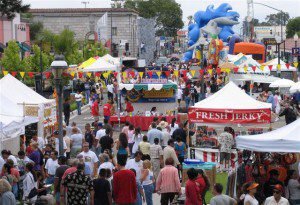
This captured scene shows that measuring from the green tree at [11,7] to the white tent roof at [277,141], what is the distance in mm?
6046

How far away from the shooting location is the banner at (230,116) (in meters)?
23.0

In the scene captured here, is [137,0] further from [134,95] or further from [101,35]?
[134,95]

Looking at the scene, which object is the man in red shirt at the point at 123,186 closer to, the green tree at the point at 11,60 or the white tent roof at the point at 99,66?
the white tent roof at the point at 99,66

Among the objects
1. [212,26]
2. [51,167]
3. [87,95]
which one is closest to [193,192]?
[51,167]

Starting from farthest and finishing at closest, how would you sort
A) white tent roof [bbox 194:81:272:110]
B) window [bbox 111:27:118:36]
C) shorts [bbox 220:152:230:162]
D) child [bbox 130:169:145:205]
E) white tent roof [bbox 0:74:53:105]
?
window [bbox 111:27:118:36] < white tent roof [bbox 0:74:53:105] < white tent roof [bbox 194:81:272:110] < shorts [bbox 220:152:230:162] < child [bbox 130:169:145:205]

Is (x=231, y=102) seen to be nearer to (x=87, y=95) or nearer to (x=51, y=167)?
(x=51, y=167)

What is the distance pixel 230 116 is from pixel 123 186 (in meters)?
7.88

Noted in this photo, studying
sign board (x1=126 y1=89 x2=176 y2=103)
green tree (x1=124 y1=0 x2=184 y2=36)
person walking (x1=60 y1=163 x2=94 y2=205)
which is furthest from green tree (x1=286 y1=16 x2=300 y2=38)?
person walking (x1=60 y1=163 x2=94 y2=205)

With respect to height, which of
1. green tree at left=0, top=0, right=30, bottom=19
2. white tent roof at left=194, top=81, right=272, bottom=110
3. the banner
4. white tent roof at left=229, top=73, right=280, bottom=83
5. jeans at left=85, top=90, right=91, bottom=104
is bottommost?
jeans at left=85, top=90, right=91, bottom=104

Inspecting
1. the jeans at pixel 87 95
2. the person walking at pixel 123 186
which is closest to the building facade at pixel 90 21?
the jeans at pixel 87 95

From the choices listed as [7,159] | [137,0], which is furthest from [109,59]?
[137,0]

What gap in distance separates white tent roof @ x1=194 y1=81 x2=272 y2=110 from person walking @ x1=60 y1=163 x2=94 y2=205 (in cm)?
849

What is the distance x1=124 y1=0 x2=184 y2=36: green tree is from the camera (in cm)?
17075

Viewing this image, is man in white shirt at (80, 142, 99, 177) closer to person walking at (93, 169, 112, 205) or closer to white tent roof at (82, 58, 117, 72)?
person walking at (93, 169, 112, 205)
